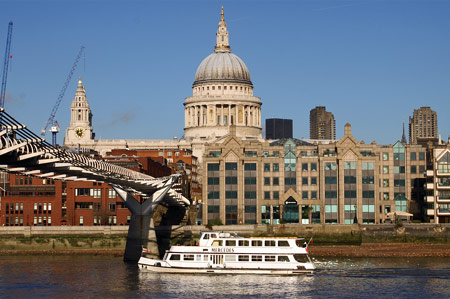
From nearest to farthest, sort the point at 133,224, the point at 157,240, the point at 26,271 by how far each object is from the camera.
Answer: the point at 26,271 → the point at 133,224 → the point at 157,240

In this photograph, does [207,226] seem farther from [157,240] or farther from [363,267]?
[363,267]

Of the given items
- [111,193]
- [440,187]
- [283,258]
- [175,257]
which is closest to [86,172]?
[175,257]

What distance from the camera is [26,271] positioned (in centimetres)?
9988

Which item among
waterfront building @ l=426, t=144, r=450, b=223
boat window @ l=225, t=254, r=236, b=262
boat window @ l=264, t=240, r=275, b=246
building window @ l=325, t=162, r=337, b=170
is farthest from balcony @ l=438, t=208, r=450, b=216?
boat window @ l=225, t=254, r=236, b=262

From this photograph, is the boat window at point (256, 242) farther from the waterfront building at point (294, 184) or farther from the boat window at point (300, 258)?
the waterfront building at point (294, 184)

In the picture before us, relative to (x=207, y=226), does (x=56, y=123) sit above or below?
above

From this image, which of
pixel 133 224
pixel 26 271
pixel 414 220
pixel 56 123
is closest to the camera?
pixel 26 271

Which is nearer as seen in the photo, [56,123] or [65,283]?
[65,283]

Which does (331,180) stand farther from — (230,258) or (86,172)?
(86,172)

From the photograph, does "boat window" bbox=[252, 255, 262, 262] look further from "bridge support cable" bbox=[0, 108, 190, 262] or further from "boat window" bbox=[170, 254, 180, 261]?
"bridge support cable" bbox=[0, 108, 190, 262]

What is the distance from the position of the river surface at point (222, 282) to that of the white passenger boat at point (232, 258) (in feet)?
5.27

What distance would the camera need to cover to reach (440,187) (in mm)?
138375

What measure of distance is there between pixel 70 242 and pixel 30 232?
560 cm

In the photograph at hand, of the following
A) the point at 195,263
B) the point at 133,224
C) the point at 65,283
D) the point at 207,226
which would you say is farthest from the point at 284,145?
the point at 65,283
